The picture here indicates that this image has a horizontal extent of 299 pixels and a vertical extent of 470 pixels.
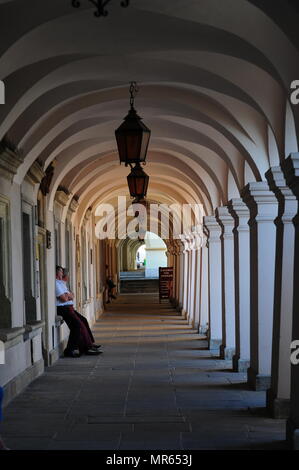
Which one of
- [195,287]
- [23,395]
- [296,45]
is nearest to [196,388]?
[23,395]

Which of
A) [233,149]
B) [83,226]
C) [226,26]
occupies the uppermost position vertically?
[226,26]

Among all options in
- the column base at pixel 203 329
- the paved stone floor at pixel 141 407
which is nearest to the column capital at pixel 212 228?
the paved stone floor at pixel 141 407

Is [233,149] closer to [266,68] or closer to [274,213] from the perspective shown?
[274,213]

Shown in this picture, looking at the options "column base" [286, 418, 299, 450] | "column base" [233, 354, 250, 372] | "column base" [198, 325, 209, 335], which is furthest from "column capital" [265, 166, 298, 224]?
"column base" [198, 325, 209, 335]

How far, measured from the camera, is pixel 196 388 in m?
11.2

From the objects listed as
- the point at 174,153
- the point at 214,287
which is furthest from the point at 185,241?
the point at 214,287

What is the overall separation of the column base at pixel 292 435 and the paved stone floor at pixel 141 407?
0.60 feet

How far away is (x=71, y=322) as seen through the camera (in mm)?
15227

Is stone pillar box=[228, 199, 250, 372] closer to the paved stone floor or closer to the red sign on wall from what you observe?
the paved stone floor

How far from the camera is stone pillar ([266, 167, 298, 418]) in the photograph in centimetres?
855

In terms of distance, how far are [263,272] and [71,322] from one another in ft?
18.7

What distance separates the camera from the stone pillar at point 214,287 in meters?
16.7

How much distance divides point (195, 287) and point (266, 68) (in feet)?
47.1

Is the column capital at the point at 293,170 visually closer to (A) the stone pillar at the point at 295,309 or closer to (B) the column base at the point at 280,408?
(A) the stone pillar at the point at 295,309
